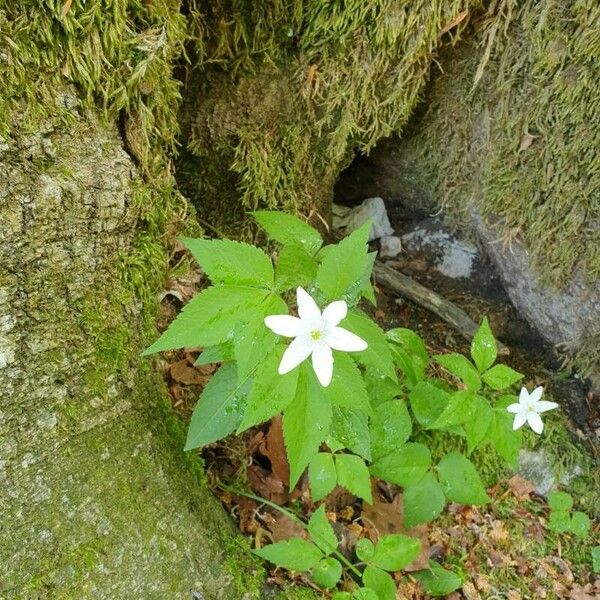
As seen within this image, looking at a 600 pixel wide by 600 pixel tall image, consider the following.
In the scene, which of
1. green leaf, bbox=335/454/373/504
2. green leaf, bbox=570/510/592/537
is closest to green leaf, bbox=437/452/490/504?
green leaf, bbox=335/454/373/504

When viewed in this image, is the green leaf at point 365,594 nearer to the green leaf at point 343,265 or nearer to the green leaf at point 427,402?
the green leaf at point 427,402

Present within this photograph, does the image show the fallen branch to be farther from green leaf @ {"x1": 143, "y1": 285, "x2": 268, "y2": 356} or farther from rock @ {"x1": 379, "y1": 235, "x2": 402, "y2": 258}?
green leaf @ {"x1": 143, "y1": 285, "x2": 268, "y2": 356}

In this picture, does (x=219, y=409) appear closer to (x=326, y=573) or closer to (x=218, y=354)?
(x=218, y=354)

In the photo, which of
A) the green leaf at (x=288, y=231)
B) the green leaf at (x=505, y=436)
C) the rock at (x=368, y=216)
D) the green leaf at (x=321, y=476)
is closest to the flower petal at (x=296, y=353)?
the green leaf at (x=288, y=231)

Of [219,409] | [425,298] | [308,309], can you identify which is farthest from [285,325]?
[425,298]

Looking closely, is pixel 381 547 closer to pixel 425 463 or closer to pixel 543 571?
pixel 425 463

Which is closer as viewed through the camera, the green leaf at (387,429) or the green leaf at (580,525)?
the green leaf at (387,429)
